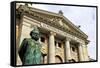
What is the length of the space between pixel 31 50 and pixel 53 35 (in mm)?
270

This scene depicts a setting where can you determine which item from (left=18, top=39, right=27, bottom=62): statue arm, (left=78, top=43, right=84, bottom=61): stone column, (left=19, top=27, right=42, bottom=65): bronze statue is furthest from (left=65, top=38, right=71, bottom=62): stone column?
(left=18, top=39, right=27, bottom=62): statue arm

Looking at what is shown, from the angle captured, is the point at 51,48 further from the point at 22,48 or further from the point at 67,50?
the point at 22,48

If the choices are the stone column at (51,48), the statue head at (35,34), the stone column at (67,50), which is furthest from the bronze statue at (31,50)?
the stone column at (67,50)

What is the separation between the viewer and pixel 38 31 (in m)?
2.46

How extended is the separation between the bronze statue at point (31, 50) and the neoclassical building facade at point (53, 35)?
35 millimetres

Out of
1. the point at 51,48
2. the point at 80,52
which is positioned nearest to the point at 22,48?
the point at 51,48

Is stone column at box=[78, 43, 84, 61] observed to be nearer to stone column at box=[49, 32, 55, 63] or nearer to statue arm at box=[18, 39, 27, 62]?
stone column at box=[49, 32, 55, 63]

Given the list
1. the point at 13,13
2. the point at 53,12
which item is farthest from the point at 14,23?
the point at 53,12

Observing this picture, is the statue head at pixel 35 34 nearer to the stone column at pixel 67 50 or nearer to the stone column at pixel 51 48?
the stone column at pixel 51 48

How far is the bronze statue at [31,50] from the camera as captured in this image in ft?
7.86

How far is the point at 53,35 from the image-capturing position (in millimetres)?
2561

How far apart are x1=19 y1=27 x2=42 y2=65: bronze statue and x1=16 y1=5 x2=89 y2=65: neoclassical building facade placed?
3 cm

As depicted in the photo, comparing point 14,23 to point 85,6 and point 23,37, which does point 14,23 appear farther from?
point 85,6
